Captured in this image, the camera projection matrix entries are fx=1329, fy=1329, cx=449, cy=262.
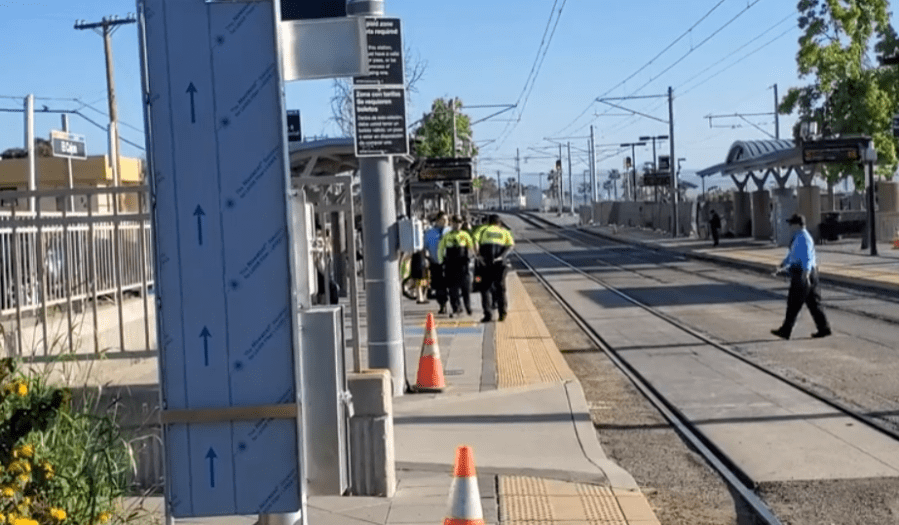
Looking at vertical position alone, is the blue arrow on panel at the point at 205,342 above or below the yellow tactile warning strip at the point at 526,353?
above

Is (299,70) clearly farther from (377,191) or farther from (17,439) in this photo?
(377,191)

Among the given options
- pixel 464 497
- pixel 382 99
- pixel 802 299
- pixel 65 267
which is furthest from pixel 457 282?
pixel 464 497

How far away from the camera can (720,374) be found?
15703 millimetres

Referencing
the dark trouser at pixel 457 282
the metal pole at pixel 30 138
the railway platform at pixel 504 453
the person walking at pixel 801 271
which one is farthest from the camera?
the dark trouser at pixel 457 282

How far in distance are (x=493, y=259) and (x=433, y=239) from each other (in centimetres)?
395

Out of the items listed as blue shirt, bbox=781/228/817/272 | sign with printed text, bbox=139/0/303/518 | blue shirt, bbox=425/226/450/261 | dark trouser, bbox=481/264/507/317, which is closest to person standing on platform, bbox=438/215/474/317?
dark trouser, bbox=481/264/507/317

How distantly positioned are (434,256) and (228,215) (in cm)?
2020

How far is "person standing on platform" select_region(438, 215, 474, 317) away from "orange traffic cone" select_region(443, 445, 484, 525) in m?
16.2

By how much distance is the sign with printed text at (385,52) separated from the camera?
1248 centimetres

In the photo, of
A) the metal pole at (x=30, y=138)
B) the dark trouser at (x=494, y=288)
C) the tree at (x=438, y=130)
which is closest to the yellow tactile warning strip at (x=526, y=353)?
the dark trouser at (x=494, y=288)

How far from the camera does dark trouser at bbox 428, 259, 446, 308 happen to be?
2489cm

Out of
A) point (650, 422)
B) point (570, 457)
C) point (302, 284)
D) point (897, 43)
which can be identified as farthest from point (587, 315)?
point (897, 43)

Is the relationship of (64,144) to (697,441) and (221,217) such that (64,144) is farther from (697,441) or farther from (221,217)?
(221,217)

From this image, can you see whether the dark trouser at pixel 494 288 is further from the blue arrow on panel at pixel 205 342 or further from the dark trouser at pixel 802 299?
the blue arrow on panel at pixel 205 342
